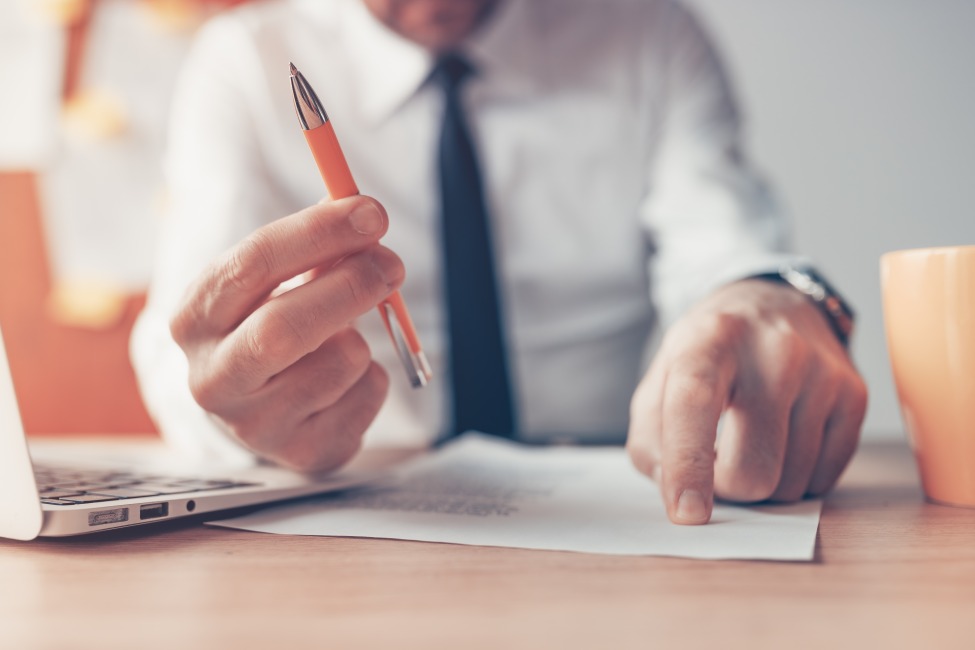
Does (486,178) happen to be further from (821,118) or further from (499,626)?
(821,118)

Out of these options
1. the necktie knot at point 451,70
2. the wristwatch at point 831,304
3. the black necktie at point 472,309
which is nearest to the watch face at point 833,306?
the wristwatch at point 831,304

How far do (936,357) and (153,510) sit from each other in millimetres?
413

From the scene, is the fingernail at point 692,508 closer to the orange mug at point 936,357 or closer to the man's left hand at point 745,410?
the man's left hand at point 745,410

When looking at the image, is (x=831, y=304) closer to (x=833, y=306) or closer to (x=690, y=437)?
(x=833, y=306)

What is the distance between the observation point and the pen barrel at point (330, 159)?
40 cm

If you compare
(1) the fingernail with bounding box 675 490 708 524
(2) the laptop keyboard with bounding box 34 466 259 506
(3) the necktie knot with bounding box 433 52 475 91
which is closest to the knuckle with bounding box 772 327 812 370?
(1) the fingernail with bounding box 675 490 708 524

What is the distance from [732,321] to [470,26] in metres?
0.74

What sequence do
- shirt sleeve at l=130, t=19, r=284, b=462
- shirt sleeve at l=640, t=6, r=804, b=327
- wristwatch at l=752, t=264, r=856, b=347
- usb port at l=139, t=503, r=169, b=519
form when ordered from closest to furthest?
usb port at l=139, t=503, r=169, b=519 → wristwatch at l=752, t=264, r=856, b=347 → shirt sleeve at l=130, t=19, r=284, b=462 → shirt sleeve at l=640, t=6, r=804, b=327

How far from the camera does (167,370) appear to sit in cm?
72

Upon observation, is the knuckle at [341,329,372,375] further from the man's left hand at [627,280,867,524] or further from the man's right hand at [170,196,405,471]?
the man's left hand at [627,280,867,524]

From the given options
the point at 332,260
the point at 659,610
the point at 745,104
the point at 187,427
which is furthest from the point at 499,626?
the point at 745,104

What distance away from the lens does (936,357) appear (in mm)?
418

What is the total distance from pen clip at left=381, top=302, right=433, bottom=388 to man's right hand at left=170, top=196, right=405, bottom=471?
21 mm

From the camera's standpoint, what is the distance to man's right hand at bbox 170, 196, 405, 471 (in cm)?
40
